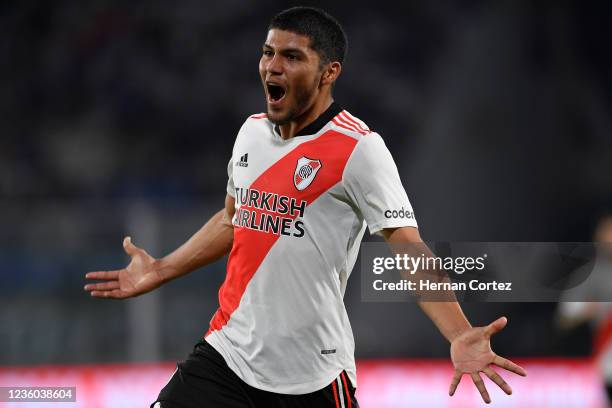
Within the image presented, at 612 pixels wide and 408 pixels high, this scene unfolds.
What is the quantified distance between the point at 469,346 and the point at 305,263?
2.28ft

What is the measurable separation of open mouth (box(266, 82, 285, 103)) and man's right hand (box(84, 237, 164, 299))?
0.97 metres

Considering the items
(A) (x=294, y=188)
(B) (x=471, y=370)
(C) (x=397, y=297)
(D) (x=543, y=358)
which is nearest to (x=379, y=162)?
(A) (x=294, y=188)

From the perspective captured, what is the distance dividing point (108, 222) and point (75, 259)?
0.45 metres

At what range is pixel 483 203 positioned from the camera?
10.6m

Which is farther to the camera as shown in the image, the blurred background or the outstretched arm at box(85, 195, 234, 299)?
the blurred background

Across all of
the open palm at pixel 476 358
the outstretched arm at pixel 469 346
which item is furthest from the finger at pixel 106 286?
the open palm at pixel 476 358

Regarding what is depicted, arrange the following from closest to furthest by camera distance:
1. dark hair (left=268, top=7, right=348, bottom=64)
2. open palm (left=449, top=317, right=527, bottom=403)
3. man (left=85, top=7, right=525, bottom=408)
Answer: open palm (left=449, top=317, right=527, bottom=403), man (left=85, top=7, right=525, bottom=408), dark hair (left=268, top=7, right=348, bottom=64)

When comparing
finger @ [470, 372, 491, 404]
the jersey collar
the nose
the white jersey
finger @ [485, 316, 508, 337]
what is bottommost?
finger @ [470, 372, 491, 404]

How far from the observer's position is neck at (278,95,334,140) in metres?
3.57

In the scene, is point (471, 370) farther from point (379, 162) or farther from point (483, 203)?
point (483, 203)

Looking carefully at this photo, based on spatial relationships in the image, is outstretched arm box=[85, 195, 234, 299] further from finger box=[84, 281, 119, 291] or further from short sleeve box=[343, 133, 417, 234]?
short sleeve box=[343, 133, 417, 234]

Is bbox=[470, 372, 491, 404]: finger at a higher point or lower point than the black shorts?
lower

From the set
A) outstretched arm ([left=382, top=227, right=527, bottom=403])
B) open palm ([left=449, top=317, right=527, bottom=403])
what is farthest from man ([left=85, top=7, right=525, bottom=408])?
open palm ([left=449, top=317, right=527, bottom=403])

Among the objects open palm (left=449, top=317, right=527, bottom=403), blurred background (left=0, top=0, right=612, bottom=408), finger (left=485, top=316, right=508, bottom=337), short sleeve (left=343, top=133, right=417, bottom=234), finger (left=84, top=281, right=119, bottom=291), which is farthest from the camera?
blurred background (left=0, top=0, right=612, bottom=408)
